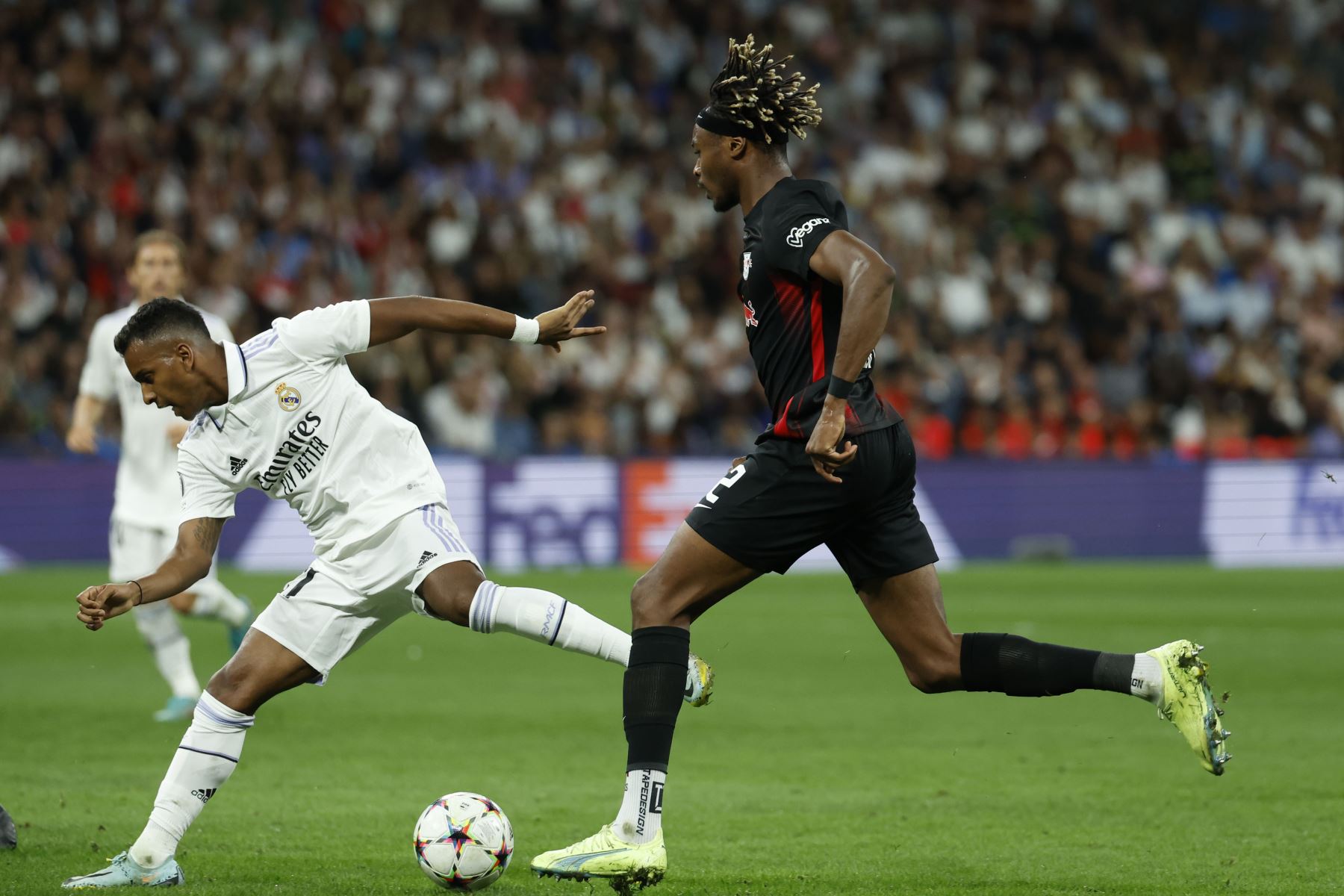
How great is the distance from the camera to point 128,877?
546cm

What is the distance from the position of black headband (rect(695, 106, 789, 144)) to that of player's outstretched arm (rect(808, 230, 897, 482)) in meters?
0.49

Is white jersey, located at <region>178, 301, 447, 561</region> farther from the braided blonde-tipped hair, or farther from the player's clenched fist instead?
the braided blonde-tipped hair

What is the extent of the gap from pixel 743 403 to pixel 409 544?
15043 millimetres

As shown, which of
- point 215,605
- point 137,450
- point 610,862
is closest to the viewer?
point 610,862

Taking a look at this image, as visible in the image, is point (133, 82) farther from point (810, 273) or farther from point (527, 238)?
point (810, 273)

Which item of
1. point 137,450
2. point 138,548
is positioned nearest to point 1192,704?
point 138,548

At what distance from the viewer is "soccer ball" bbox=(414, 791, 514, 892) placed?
18.0 feet

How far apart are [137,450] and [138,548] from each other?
1.87 feet

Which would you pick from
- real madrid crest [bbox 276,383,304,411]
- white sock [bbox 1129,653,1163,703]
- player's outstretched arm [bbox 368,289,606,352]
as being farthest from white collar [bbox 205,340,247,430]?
white sock [bbox 1129,653,1163,703]

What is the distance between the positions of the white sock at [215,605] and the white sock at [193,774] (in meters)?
3.99

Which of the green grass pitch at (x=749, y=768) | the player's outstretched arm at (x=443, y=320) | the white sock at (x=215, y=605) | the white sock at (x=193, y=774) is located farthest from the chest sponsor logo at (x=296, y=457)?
the white sock at (x=215, y=605)

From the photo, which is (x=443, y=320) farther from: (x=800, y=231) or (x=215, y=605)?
(x=215, y=605)

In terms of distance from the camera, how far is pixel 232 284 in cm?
1939

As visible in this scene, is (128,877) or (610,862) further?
(128,877)
